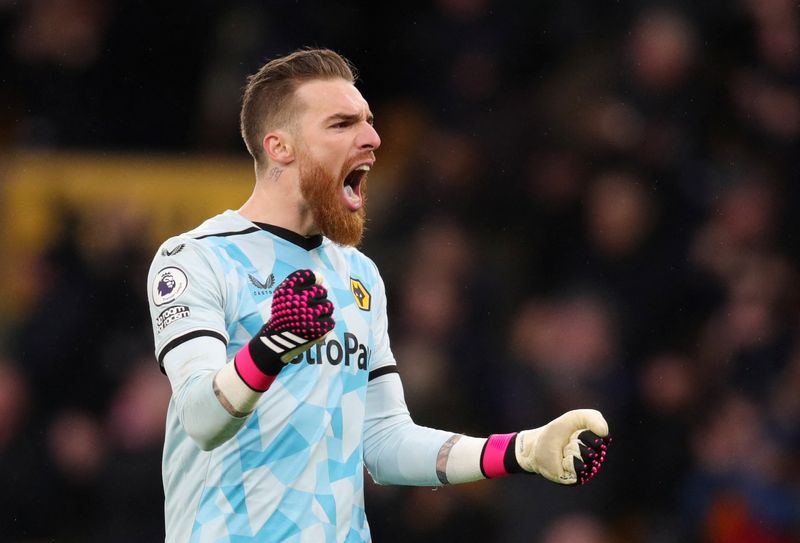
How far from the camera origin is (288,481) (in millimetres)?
3322

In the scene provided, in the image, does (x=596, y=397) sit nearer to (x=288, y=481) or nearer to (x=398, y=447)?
(x=398, y=447)

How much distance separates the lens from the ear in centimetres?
368

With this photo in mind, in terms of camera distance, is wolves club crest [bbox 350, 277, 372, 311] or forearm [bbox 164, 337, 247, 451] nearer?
forearm [bbox 164, 337, 247, 451]

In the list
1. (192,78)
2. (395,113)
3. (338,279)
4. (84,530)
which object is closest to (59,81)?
(192,78)

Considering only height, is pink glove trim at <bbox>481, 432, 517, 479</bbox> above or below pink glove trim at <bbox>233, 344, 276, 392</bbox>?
below

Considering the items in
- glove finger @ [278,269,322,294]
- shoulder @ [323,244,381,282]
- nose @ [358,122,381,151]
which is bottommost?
shoulder @ [323,244,381,282]

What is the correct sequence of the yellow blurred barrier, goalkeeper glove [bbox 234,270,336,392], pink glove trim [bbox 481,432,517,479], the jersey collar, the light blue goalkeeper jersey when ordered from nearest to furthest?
goalkeeper glove [bbox 234,270,336,392]
the light blue goalkeeper jersey
pink glove trim [bbox 481,432,517,479]
the jersey collar
the yellow blurred barrier

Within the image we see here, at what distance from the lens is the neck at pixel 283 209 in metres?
3.65

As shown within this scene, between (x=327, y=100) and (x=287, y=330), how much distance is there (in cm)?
106

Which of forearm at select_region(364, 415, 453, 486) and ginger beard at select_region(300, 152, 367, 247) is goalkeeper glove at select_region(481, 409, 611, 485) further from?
ginger beard at select_region(300, 152, 367, 247)

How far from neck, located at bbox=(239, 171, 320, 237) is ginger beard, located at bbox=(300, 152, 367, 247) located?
0.03 meters

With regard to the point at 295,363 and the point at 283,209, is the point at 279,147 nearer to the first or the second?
the point at 283,209

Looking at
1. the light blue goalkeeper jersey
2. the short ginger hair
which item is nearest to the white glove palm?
the light blue goalkeeper jersey

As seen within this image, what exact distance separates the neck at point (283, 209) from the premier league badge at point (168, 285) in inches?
16.6
